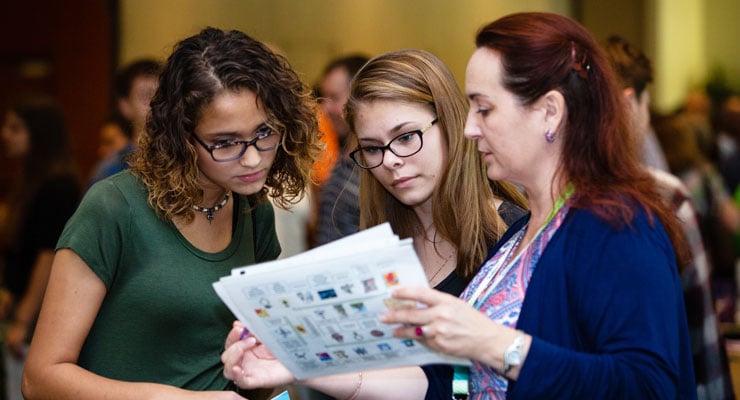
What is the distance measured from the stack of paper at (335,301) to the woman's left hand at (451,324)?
0.12ft

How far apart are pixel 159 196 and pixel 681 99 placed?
886 cm

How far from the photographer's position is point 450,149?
262 centimetres

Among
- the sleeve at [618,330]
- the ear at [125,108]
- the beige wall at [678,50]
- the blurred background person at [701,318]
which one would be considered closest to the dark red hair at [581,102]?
the sleeve at [618,330]

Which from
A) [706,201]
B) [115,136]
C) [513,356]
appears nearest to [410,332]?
[513,356]

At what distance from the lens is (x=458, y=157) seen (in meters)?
2.62

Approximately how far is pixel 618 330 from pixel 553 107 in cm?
45

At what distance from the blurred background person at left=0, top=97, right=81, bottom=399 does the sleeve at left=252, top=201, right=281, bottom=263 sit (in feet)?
7.30

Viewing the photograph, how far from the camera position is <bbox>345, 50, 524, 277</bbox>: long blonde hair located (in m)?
2.61

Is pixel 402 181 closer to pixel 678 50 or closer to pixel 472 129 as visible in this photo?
pixel 472 129

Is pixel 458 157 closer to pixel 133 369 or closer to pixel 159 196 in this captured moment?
pixel 159 196

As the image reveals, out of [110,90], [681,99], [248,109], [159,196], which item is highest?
[248,109]

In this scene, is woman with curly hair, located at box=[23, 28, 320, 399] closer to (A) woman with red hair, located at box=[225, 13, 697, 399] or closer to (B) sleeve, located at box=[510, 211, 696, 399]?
(A) woman with red hair, located at box=[225, 13, 697, 399]

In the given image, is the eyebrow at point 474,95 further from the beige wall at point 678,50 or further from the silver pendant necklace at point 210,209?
the beige wall at point 678,50

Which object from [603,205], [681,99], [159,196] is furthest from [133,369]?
[681,99]
